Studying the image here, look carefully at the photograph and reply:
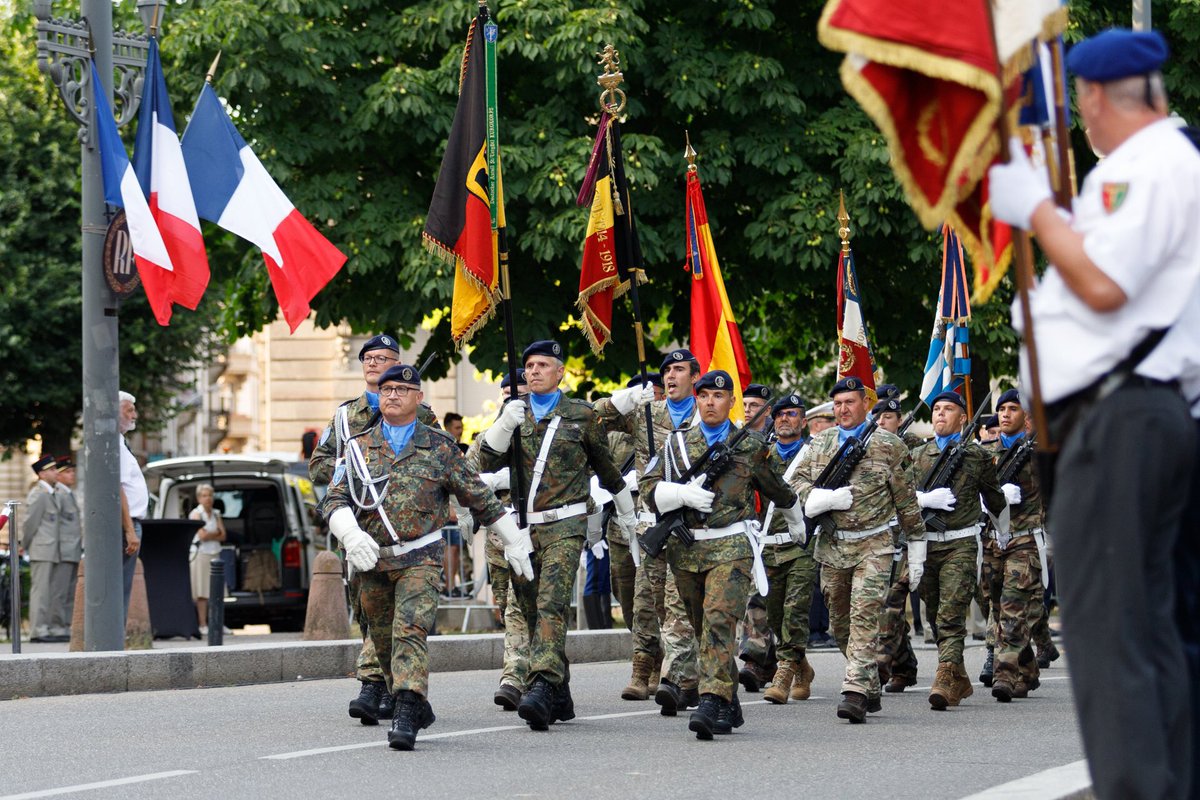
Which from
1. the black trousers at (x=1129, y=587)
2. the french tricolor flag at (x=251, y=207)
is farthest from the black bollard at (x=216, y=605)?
the black trousers at (x=1129, y=587)

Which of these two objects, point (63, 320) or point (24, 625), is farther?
point (63, 320)

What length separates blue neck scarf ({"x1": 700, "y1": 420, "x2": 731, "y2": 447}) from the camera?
10898mm

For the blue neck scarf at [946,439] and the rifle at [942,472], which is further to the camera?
the blue neck scarf at [946,439]

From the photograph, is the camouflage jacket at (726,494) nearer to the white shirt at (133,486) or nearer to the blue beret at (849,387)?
the blue beret at (849,387)

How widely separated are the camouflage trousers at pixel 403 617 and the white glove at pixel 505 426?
1.01 metres

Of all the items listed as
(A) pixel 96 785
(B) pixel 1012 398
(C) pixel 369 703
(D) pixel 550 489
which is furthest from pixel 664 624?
(A) pixel 96 785

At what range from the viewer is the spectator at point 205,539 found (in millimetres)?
21906

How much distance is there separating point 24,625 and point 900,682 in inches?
481

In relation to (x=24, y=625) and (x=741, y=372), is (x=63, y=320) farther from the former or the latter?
(x=741, y=372)

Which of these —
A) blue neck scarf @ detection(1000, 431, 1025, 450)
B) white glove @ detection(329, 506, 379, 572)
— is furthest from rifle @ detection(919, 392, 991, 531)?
white glove @ detection(329, 506, 379, 572)

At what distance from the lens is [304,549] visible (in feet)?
72.0

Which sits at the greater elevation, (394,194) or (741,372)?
(394,194)

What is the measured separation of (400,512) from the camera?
10219 millimetres

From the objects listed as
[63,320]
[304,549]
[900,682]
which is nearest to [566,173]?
[304,549]
